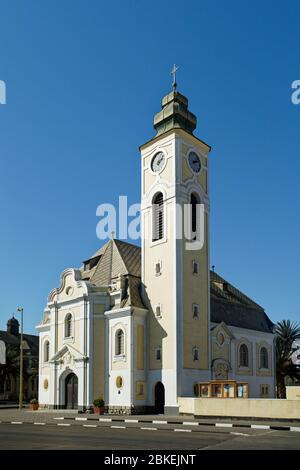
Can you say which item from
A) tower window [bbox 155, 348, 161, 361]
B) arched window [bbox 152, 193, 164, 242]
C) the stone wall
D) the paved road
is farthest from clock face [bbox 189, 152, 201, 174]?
the paved road

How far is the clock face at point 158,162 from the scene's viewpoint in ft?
144

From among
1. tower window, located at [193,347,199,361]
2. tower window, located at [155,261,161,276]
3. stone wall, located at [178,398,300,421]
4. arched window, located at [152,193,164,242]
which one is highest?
arched window, located at [152,193,164,242]

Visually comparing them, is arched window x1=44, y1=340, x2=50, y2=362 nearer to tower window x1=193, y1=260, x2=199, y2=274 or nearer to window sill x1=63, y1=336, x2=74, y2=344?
window sill x1=63, y1=336, x2=74, y2=344

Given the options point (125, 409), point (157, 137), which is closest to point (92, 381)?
point (125, 409)

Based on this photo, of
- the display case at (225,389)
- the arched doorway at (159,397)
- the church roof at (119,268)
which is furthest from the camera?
the church roof at (119,268)

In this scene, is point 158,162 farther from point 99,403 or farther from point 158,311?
point 99,403

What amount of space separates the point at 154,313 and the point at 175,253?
15.8 feet

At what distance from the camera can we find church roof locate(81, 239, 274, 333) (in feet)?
143

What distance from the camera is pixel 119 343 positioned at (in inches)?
1650

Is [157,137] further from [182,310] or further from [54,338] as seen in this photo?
[54,338]

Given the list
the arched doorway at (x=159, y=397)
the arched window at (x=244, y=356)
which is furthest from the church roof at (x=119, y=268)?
the arched window at (x=244, y=356)

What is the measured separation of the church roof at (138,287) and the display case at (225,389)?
923 cm

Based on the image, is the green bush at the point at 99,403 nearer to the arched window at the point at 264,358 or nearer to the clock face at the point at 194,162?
the arched window at the point at 264,358

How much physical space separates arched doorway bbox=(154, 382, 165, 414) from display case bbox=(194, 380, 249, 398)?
5.82 meters
